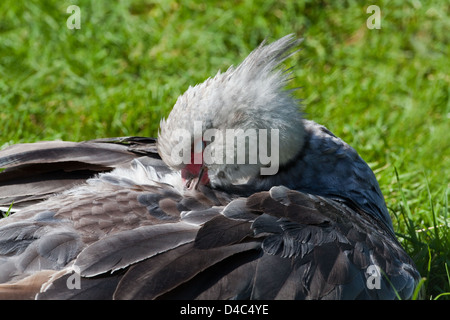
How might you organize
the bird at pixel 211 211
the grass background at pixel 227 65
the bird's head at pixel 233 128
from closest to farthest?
the bird at pixel 211 211, the bird's head at pixel 233 128, the grass background at pixel 227 65

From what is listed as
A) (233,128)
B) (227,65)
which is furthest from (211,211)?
(227,65)

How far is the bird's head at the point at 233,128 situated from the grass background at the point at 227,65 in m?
1.12

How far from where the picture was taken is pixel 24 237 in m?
→ 2.49

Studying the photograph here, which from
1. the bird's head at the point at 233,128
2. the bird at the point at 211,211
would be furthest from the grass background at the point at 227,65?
the bird's head at the point at 233,128

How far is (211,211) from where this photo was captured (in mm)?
2564

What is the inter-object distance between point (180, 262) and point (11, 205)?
1035mm

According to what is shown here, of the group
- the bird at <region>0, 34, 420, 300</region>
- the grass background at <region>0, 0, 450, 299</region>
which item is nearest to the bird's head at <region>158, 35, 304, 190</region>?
the bird at <region>0, 34, 420, 300</region>

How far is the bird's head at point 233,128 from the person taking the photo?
2.97m

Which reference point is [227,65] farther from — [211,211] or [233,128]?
[211,211]

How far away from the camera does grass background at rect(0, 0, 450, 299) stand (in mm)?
4379

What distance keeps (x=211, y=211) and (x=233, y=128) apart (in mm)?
565

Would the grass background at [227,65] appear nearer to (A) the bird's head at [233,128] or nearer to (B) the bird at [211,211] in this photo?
(B) the bird at [211,211]
